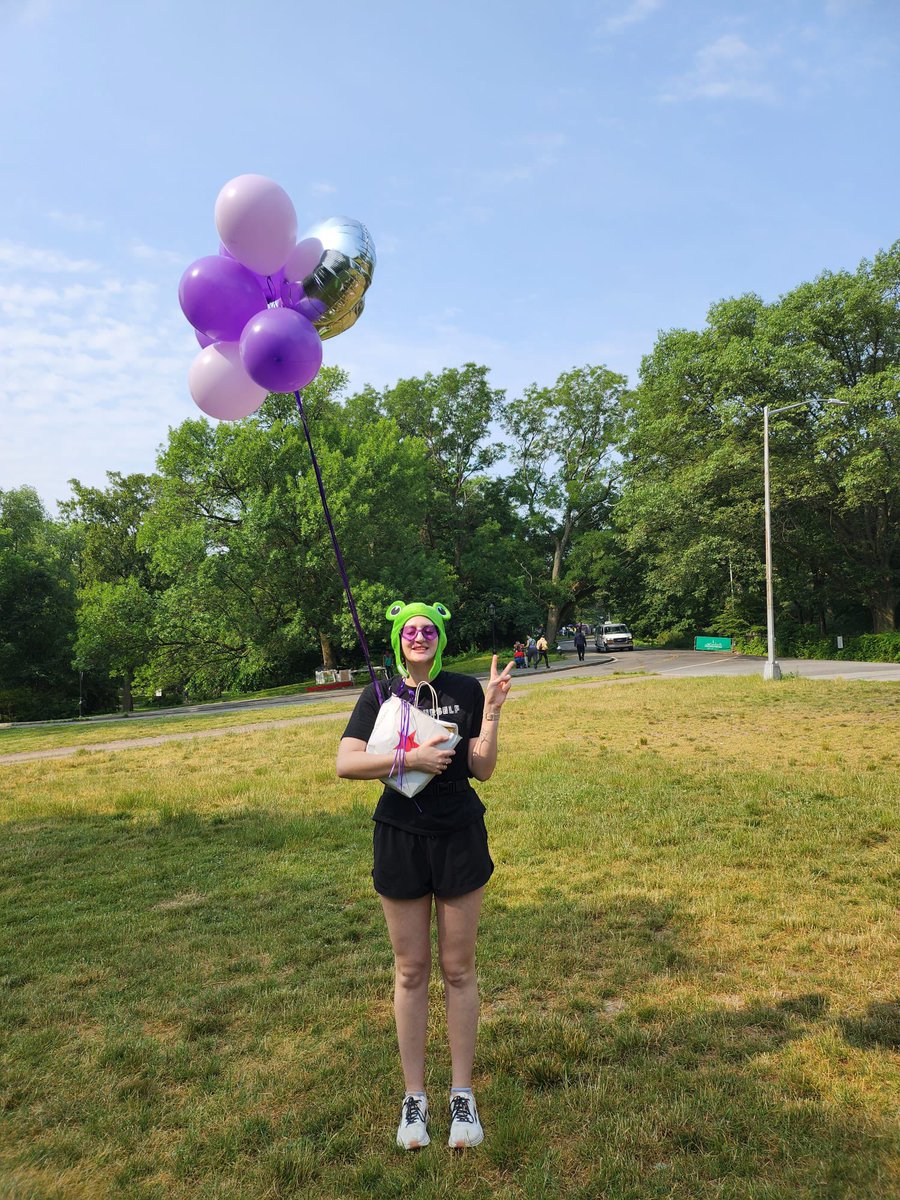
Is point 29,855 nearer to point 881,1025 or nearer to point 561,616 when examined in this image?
point 881,1025

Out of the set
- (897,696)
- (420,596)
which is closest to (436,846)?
(897,696)

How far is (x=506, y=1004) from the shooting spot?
3.71 m

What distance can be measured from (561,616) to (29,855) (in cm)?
4665

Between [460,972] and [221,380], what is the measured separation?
319 cm

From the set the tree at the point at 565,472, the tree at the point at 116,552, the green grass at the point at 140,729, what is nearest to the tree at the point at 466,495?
the tree at the point at 565,472

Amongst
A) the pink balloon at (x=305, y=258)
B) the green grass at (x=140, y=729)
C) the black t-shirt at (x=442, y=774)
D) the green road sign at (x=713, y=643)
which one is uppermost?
the pink balloon at (x=305, y=258)

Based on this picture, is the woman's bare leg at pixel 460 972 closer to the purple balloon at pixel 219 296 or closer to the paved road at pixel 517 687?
the purple balloon at pixel 219 296

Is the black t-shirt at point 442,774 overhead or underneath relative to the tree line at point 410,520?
underneath

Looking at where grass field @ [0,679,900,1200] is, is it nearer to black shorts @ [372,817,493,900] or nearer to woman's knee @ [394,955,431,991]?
woman's knee @ [394,955,431,991]

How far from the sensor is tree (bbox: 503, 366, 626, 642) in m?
49.7

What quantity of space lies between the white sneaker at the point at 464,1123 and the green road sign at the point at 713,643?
42312mm

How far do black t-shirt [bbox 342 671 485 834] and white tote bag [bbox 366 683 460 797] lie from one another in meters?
0.05

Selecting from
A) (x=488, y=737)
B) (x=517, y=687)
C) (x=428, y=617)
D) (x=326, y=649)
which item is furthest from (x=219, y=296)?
(x=326, y=649)

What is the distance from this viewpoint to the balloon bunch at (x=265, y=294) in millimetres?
3768
